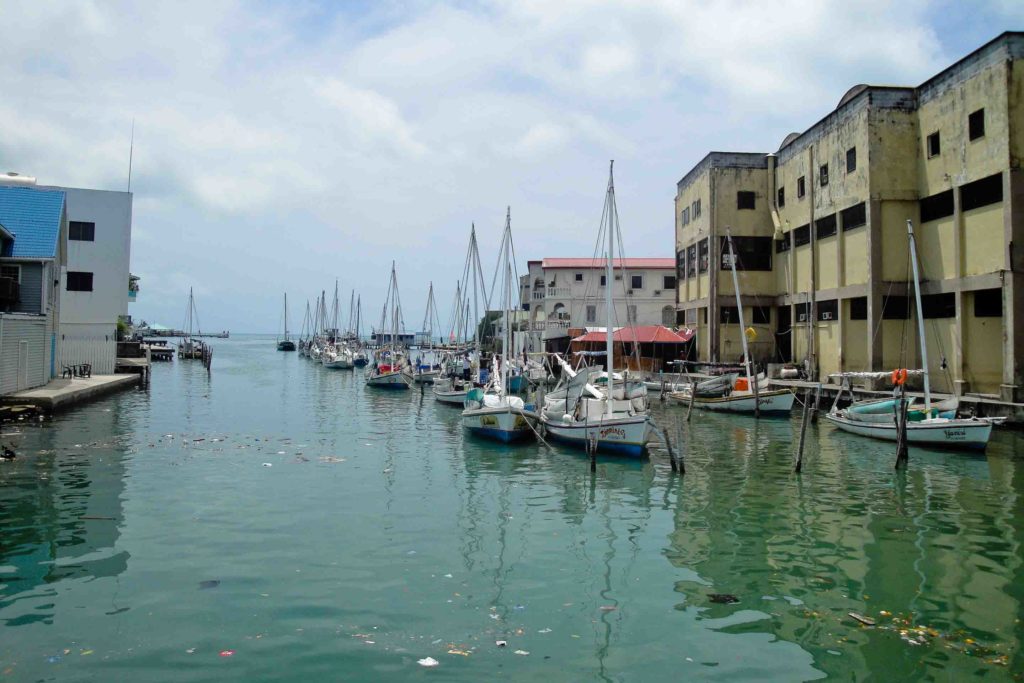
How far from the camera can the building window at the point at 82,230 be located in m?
50.7

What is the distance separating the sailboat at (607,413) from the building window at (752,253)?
86.7ft

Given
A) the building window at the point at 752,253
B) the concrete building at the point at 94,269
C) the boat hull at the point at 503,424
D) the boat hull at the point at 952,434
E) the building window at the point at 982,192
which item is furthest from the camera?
the building window at the point at 752,253

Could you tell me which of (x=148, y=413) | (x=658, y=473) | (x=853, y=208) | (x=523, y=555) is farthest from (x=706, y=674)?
(x=853, y=208)

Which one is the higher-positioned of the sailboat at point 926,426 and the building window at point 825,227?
the building window at point 825,227

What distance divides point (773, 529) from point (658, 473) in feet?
22.7

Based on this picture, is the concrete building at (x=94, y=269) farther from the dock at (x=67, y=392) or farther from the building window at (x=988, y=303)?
the building window at (x=988, y=303)

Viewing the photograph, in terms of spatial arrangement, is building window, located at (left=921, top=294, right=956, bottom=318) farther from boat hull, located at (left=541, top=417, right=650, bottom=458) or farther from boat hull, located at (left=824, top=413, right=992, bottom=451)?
boat hull, located at (left=541, top=417, right=650, bottom=458)

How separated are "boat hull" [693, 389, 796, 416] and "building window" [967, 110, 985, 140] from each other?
14342 mm

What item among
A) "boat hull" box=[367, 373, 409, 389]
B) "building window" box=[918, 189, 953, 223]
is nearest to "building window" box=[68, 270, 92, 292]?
"boat hull" box=[367, 373, 409, 389]

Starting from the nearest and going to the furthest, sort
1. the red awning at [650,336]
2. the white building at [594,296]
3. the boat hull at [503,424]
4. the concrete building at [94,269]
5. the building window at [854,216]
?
the boat hull at [503,424]
the building window at [854,216]
the concrete building at [94,269]
the red awning at [650,336]
the white building at [594,296]

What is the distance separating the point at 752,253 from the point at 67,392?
140ft

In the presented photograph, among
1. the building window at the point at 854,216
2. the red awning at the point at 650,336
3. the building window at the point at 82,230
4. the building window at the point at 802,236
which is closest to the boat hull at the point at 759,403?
the building window at the point at 854,216

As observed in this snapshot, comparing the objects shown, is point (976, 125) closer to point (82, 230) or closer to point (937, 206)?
point (937, 206)

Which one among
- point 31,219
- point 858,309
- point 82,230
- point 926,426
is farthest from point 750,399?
point 82,230
